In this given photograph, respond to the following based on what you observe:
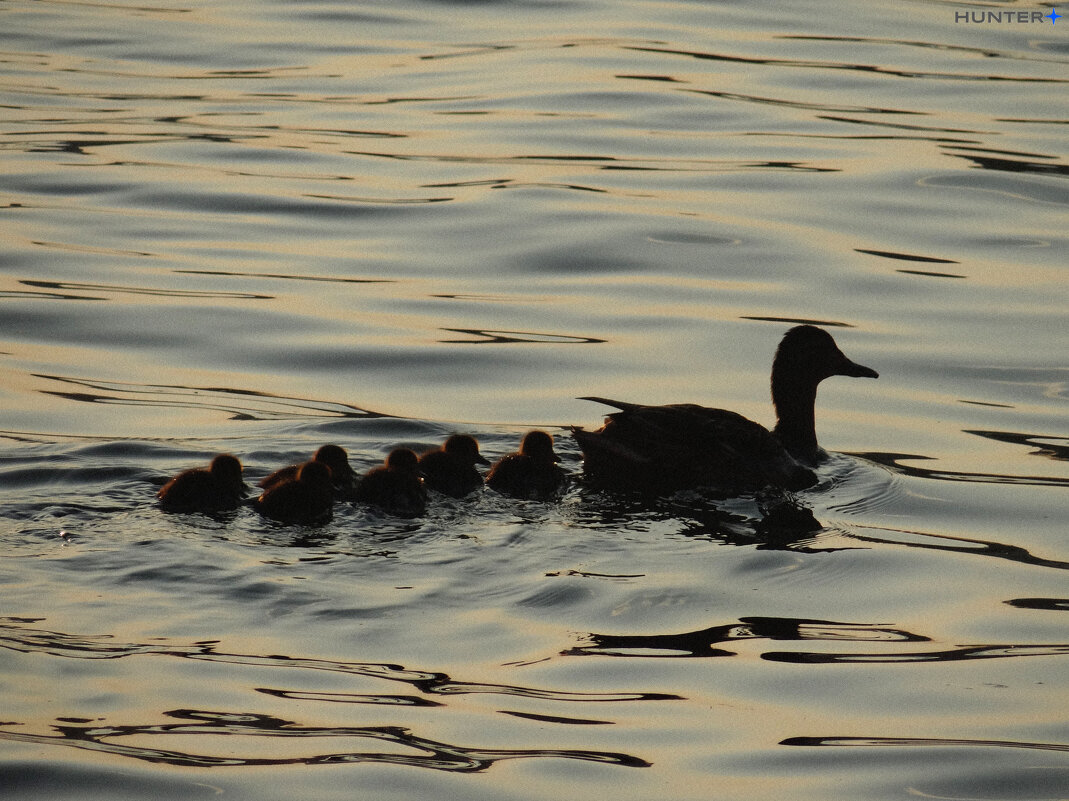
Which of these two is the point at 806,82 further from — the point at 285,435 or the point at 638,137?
the point at 285,435

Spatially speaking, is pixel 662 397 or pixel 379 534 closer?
pixel 379 534

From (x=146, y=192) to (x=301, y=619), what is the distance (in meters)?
10.3

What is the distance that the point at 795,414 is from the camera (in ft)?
32.4

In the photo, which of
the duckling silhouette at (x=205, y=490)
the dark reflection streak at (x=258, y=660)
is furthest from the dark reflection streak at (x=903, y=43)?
the dark reflection streak at (x=258, y=660)

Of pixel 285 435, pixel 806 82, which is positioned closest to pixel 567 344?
pixel 285 435

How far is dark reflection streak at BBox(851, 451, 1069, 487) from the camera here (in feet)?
30.2

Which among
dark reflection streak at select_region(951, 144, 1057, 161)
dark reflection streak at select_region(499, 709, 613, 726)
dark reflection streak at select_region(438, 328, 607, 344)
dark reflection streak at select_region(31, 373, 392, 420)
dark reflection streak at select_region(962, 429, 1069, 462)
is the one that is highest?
dark reflection streak at select_region(951, 144, 1057, 161)

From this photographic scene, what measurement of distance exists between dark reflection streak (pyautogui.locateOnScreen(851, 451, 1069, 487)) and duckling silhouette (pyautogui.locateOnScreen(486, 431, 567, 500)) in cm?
205

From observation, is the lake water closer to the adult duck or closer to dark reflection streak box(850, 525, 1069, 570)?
dark reflection streak box(850, 525, 1069, 570)

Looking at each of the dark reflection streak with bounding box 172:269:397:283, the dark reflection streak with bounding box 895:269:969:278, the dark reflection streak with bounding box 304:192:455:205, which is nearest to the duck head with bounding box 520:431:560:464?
the dark reflection streak with bounding box 172:269:397:283

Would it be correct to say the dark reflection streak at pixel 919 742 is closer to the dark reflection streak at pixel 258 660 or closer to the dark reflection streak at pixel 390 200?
the dark reflection streak at pixel 258 660

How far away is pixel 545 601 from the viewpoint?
277 inches

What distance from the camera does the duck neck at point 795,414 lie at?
9736 millimetres

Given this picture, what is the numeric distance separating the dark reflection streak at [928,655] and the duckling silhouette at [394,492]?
2.25m
